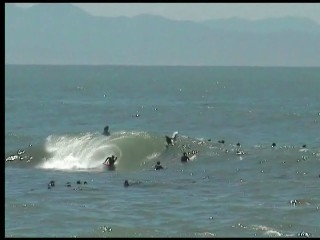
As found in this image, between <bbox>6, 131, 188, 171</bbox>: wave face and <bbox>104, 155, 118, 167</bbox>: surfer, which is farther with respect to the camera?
<bbox>6, 131, 188, 171</bbox>: wave face

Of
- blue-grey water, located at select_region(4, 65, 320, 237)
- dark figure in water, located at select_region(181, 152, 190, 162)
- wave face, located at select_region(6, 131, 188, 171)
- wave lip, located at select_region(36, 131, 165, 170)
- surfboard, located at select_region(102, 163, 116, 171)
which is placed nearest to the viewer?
blue-grey water, located at select_region(4, 65, 320, 237)

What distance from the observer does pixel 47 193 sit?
113ft

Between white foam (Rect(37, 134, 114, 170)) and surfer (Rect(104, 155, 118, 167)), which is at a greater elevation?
white foam (Rect(37, 134, 114, 170))

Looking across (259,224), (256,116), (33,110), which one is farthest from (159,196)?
(33,110)

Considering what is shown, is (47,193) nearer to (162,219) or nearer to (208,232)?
(162,219)

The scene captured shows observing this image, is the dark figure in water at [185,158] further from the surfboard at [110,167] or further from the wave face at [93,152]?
the surfboard at [110,167]

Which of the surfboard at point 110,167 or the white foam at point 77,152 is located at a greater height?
the white foam at point 77,152

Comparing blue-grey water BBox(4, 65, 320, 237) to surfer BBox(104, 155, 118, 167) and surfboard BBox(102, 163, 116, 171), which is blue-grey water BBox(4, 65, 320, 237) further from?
surfer BBox(104, 155, 118, 167)

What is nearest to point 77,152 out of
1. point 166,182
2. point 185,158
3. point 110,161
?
point 110,161

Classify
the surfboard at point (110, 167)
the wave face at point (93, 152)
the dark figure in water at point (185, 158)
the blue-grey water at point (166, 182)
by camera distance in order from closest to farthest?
the blue-grey water at point (166, 182) → the surfboard at point (110, 167) → the dark figure in water at point (185, 158) → the wave face at point (93, 152)

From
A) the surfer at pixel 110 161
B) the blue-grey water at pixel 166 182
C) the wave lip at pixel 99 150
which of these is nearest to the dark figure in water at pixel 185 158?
the blue-grey water at pixel 166 182

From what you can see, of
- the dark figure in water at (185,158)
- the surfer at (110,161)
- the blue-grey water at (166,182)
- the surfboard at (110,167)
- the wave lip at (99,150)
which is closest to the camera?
the blue-grey water at (166,182)

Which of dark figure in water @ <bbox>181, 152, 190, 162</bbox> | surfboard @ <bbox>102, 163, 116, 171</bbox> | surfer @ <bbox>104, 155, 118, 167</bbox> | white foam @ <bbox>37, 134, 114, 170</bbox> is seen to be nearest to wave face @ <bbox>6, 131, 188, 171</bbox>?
white foam @ <bbox>37, 134, 114, 170</bbox>

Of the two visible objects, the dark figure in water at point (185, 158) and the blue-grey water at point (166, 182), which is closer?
the blue-grey water at point (166, 182)
